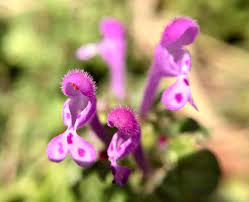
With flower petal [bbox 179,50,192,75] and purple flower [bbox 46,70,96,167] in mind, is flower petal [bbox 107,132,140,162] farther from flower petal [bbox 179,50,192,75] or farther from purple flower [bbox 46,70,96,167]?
flower petal [bbox 179,50,192,75]


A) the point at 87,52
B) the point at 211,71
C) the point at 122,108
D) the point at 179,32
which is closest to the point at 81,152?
the point at 122,108

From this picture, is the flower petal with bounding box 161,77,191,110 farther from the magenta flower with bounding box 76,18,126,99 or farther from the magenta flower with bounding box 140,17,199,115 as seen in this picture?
the magenta flower with bounding box 76,18,126,99

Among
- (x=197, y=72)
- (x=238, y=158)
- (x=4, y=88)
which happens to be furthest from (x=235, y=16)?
(x=4, y=88)

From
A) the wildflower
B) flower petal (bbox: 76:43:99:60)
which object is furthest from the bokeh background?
flower petal (bbox: 76:43:99:60)

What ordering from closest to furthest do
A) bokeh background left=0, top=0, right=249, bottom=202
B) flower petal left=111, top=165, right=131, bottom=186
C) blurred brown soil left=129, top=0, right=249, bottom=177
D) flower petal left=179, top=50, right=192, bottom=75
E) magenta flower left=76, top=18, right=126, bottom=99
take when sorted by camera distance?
flower petal left=111, top=165, right=131, bottom=186 → flower petal left=179, top=50, right=192, bottom=75 → magenta flower left=76, top=18, right=126, bottom=99 → bokeh background left=0, top=0, right=249, bottom=202 → blurred brown soil left=129, top=0, right=249, bottom=177

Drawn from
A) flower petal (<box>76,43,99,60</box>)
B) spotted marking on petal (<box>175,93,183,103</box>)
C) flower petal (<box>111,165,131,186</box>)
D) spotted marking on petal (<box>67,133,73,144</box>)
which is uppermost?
spotted marking on petal (<box>175,93,183,103</box>)

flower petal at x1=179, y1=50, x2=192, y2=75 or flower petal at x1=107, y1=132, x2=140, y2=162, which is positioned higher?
flower petal at x1=179, y1=50, x2=192, y2=75

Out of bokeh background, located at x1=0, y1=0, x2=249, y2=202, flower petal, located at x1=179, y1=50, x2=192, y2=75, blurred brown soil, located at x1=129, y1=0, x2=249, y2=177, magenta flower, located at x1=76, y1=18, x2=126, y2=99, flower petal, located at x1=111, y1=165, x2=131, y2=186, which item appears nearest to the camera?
flower petal, located at x1=111, y1=165, x2=131, y2=186

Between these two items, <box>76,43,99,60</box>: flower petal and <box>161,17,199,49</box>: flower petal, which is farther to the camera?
<box>76,43,99,60</box>: flower petal
